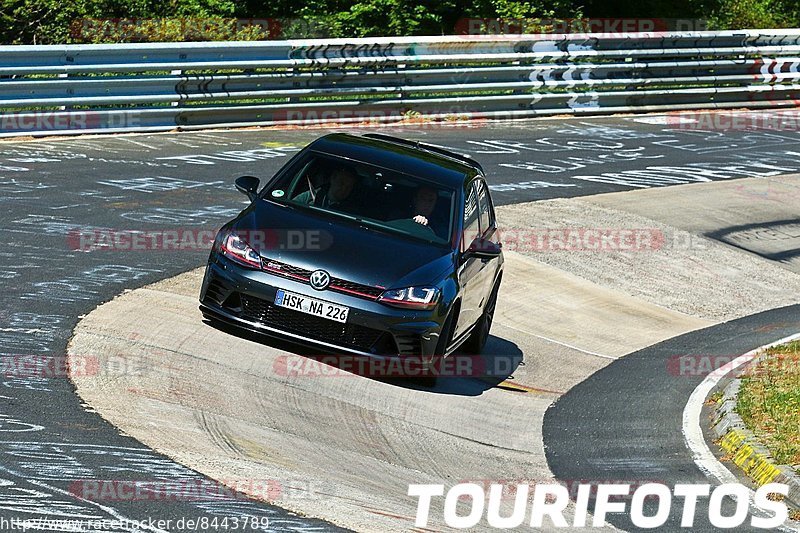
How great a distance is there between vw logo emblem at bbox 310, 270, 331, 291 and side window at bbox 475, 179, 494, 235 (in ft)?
7.04

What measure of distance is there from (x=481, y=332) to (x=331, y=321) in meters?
2.24

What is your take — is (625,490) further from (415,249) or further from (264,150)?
(264,150)

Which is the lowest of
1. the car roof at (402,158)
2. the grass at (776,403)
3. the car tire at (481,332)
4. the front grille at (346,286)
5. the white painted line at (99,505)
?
the grass at (776,403)

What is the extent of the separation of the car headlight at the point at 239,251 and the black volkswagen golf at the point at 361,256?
0.03ft

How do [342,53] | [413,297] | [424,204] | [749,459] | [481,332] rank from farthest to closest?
[342,53], [481,332], [424,204], [413,297], [749,459]

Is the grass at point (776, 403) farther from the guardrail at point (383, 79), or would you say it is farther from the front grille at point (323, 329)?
the guardrail at point (383, 79)

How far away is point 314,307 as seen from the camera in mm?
9195

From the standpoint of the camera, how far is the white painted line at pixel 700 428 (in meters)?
8.66

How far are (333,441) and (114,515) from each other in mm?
2277

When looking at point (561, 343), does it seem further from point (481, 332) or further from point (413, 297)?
point (413, 297)

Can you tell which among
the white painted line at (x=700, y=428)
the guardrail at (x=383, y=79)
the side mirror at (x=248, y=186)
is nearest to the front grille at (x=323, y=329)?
the side mirror at (x=248, y=186)

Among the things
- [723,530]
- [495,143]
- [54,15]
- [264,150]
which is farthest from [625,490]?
[54,15]

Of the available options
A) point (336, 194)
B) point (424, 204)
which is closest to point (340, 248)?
point (336, 194)

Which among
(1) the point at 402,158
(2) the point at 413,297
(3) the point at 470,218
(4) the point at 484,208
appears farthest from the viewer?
(4) the point at 484,208
